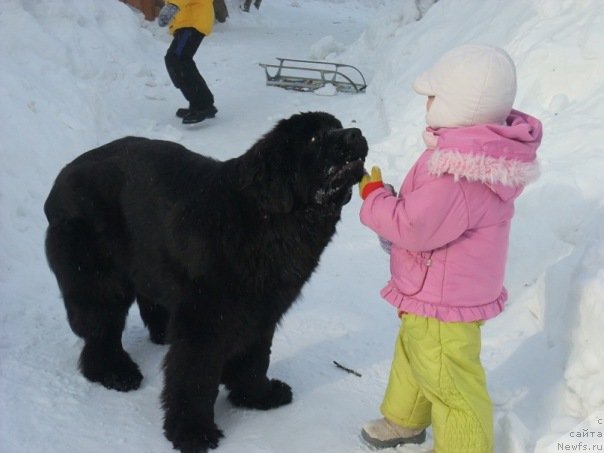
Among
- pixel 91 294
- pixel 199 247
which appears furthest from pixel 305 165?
pixel 91 294

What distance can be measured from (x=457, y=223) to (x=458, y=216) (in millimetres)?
25

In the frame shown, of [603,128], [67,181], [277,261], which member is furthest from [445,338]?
[603,128]

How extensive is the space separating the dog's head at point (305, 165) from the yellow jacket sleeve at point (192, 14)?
5695mm

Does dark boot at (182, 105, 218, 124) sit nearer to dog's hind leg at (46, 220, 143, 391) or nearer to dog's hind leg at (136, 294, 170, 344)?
dog's hind leg at (136, 294, 170, 344)

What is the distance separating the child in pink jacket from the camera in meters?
2.48

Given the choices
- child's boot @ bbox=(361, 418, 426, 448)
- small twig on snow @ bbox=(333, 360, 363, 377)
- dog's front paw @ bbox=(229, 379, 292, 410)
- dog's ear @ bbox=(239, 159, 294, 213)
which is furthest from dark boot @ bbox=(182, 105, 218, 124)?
child's boot @ bbox=(361, 418, 426, 448)

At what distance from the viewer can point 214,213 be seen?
3.00 m

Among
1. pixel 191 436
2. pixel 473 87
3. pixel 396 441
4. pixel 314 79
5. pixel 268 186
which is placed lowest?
pixel 191 436

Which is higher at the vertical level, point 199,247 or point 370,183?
point 370,183

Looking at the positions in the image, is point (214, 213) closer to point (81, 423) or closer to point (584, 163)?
point (81, 423)

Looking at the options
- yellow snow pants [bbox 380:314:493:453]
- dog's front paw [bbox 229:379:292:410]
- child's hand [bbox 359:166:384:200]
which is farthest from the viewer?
dog's front paw [bbox 229:379:292:410]

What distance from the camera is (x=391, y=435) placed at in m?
2.99

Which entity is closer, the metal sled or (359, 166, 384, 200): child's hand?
(359, 166, 384, 200): child's hand

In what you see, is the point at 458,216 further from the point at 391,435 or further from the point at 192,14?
the point at 192,14
